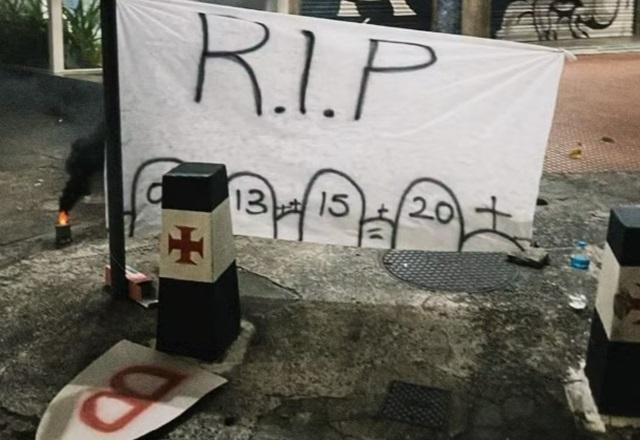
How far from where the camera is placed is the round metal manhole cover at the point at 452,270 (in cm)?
500

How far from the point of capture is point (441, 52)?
14.4 ft

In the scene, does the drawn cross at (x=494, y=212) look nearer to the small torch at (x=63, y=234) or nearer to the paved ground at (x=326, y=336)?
the paved ground at (x=326, y=336)

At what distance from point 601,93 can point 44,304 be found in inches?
341

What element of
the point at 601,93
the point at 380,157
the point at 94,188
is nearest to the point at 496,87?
the point at 380,157

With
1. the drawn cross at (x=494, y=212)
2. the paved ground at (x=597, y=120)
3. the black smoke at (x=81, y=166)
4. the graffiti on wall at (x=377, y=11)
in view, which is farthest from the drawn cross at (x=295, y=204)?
the graffiti on wall at (x=377, y=11)

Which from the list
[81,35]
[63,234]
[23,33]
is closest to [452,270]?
[63,234]

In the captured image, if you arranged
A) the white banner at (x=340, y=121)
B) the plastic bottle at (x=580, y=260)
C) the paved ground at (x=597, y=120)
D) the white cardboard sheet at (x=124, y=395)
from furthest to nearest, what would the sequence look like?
1. the paved ground at (x=597, y=120)
2. the plastic bottle at (x=580, y=260)
3. the white banner at (x=340, y=121)
4. the white cardboard sheet at (x=124, y=395)

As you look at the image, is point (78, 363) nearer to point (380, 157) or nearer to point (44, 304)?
point (44, 304)

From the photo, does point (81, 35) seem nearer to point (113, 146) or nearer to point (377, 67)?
point (113, 146)

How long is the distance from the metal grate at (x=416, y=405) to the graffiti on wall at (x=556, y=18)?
12185 millimetres

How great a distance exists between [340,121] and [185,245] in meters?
1.12

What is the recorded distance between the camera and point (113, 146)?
4398 millimetres

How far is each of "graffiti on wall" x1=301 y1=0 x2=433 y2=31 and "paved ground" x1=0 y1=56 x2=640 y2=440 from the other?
26.7ft

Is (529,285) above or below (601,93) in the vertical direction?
below
